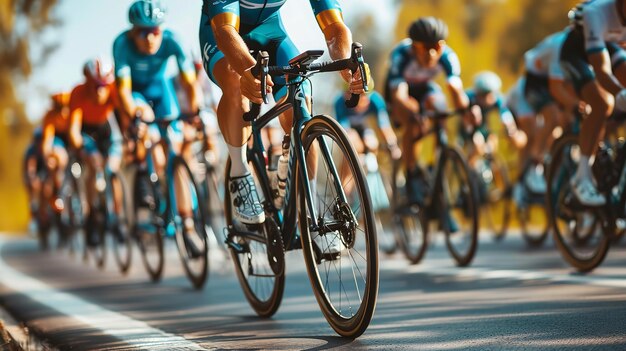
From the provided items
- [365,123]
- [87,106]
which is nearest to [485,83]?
[365,123]

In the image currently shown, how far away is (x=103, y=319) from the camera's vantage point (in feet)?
19.5

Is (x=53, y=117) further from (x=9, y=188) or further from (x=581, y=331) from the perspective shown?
(x=9, y=188)

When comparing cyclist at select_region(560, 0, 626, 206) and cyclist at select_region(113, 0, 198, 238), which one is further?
cyclist at select_region(113, 0, 198, 238)

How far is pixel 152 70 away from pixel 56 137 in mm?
5152

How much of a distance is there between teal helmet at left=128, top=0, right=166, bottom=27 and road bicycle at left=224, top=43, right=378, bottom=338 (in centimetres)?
327

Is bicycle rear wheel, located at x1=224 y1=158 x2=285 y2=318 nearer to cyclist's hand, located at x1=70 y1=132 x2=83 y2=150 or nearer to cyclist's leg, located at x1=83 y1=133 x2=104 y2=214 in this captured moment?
cyclist's leg, located at x1=83 y1=133 x2=104 y2=214

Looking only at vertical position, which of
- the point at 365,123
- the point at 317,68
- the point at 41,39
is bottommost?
the point at 317,68

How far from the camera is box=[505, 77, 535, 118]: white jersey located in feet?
35.4

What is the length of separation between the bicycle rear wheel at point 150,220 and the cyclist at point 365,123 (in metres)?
2.42

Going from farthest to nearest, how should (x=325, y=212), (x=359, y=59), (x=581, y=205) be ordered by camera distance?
(x=581, y=205)
(x=325, y=212)
(x=359, y=59)

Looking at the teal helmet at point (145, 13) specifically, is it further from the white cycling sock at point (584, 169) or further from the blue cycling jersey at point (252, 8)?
the white cycling sock at point (584, 169)

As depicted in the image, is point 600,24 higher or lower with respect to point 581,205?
higher

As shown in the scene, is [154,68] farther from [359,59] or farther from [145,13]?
[359,59]

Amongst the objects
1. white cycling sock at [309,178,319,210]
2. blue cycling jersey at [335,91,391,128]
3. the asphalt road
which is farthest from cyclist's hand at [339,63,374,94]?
blue cycling jersey at [335,91,391,128]
